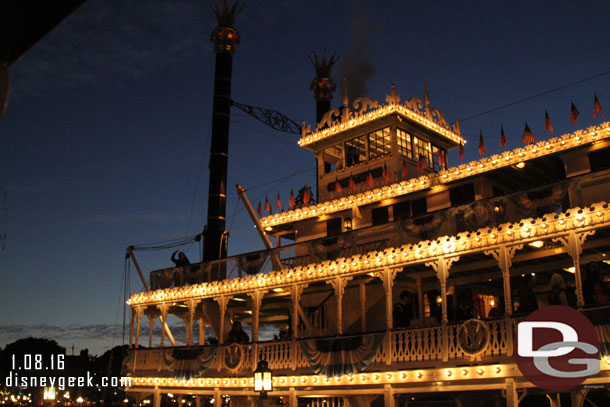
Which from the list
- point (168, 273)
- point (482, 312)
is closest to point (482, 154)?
point (482, 312)

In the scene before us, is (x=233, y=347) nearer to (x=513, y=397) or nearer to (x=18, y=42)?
(x=513, y=397)

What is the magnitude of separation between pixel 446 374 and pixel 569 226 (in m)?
5.13

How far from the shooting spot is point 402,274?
21031mm

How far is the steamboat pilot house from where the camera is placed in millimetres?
15680

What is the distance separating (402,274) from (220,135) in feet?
65.6

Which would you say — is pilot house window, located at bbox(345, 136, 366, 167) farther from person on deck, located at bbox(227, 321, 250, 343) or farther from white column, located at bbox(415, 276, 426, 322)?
person on deck, located at bbox(227, 321, 250, 343)

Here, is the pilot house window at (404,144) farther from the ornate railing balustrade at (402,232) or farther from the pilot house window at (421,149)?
the ornate railing balustrade at (402,232)

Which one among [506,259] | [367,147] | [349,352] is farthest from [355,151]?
[506,259]

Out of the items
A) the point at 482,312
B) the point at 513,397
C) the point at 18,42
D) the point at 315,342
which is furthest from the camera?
the point at 482,312

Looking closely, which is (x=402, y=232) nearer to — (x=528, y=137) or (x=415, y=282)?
(x=415, y=282)

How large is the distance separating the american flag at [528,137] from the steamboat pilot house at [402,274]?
509 millimetres

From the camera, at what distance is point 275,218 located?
2683cm

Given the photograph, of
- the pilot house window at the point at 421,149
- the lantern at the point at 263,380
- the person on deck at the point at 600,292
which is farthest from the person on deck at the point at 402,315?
the pilot house window at the point at 421,149

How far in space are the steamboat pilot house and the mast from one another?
7025 millimetres
